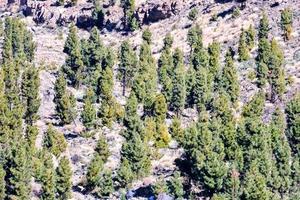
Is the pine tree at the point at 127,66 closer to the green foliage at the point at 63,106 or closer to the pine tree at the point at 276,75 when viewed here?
the green foliage at the point at 63,106

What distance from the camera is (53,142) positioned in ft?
435

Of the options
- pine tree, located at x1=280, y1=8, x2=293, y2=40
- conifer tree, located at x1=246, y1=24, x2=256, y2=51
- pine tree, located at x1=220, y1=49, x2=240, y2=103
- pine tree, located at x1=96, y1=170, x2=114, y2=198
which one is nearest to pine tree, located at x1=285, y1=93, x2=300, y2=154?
pine tree, located at x1=220, y1=49, x2=240, y2=103

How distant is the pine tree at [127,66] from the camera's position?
557ft

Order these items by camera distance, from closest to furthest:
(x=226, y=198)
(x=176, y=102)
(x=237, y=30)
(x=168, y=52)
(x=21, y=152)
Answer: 1. (x=226, y=198)
2. (x=21, y=152)
3. (x=176, y=102)
4. (x=168, y=52)
5. (x=237, y=30)

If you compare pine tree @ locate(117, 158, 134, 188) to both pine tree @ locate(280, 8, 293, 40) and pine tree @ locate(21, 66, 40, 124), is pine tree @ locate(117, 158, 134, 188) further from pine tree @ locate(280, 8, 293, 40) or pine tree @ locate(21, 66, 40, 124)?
pine tree @ locate(280, 8, 293, 40)

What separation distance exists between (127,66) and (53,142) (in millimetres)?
42926

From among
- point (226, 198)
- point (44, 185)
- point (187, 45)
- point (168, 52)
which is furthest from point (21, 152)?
point (187, 45)

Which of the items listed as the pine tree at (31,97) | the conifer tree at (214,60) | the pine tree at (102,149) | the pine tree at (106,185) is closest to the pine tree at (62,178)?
the pine tree at (106,185)

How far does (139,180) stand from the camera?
127m

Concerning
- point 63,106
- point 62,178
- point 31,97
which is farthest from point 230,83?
point 62,178

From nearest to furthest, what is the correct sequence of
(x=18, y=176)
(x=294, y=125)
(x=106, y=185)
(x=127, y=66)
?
1. (x=18, y=176)
2. (x=106, y=185)
3. (x=294, y=125)
4. (x=127, y=66)

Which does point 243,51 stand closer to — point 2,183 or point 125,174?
point 125,174

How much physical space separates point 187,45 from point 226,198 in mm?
95202

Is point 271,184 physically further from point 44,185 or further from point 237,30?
point 237,30
